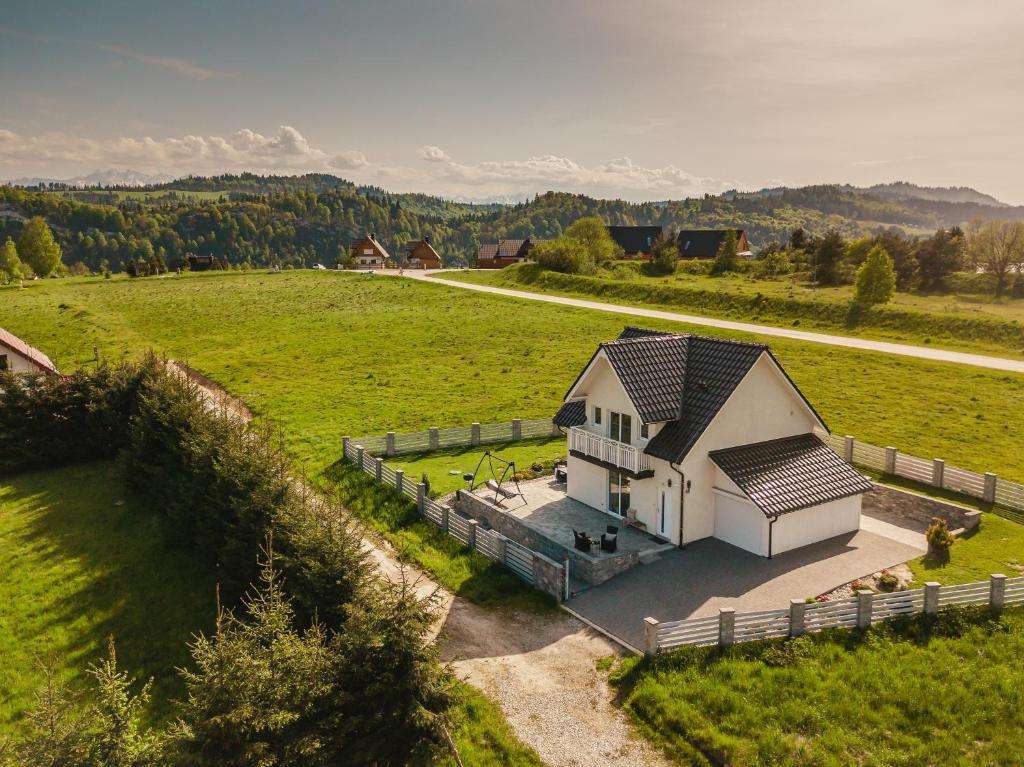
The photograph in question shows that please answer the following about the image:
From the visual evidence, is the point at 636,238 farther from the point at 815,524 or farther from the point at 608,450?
the point at 815,524

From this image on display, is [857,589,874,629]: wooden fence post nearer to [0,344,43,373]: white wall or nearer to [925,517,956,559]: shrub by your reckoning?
[925,517,956,559]: shrub

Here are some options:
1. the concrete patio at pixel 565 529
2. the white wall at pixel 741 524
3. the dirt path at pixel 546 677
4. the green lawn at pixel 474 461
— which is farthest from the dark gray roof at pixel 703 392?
the green lawn at pixel 474 461

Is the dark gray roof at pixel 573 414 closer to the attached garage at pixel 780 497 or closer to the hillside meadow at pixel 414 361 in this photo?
the attached garage at pixel 780 497

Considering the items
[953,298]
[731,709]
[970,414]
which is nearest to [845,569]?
[731,709]

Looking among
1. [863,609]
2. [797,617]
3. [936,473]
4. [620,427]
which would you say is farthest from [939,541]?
[620,427]

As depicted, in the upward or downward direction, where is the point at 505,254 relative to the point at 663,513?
upward

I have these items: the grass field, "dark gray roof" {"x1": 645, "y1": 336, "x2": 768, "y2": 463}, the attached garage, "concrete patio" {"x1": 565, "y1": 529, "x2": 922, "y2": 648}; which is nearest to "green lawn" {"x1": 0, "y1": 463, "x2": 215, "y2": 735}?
"concrete patio" {"x1": 565, "y1": 529, "x2": 922, "y2": 648}

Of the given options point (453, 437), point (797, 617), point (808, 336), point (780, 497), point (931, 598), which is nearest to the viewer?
point (797, 617)

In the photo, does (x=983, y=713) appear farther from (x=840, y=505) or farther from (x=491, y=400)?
(x=491, y=400)
